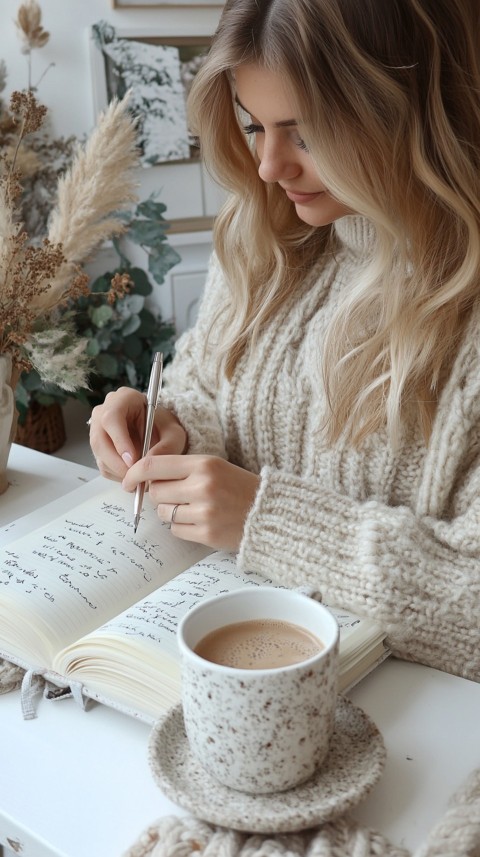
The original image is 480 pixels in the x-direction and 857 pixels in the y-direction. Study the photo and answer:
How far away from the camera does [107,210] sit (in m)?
1.14

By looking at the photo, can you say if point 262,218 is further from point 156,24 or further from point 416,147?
point 156,24

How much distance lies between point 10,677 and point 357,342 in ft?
1.70

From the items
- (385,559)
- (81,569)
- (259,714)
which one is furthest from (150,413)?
(259,714)

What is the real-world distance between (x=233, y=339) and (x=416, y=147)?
14.1 inches

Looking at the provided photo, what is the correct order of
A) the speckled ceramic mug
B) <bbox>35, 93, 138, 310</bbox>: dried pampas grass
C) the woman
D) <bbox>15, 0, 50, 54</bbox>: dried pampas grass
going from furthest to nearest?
<bbox>15, 0, 50, 54</bbox>: dried pampas grass, <bbox>35, 93, 138, 310</bbox>: dried pampas grass, the woman, the speckled ceramic mug

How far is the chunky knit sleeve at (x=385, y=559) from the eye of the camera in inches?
30.1

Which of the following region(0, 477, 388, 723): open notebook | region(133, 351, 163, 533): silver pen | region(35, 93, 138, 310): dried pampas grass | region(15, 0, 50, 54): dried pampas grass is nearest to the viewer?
region(0, 477, 388, 723): open notebook

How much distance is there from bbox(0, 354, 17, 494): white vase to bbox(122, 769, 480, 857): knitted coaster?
640mm

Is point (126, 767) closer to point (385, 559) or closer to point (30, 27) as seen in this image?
point (385, 559)

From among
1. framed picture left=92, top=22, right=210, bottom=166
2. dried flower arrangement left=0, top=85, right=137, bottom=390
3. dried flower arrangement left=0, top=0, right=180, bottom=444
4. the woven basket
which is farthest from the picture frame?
dried flower arrangement left=0, top=85, right=137, bottom=390

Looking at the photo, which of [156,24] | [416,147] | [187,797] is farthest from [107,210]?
[156,24]

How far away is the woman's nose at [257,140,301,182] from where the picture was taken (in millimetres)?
886

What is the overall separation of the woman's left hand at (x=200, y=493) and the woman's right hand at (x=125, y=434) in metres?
0.06

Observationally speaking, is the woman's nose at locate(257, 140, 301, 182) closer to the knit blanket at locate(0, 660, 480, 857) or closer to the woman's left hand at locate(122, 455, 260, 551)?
the woman's left hand at locate(122, 455, 260, 551)
